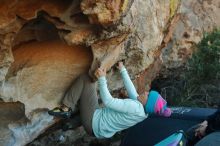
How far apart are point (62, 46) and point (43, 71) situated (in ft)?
1.10

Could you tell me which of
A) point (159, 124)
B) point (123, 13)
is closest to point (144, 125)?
point (159, 124)

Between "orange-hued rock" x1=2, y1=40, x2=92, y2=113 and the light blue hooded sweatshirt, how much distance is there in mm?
450

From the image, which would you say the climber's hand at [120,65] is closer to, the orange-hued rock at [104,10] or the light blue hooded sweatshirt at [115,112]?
the light blue hooded sweatshirt at [115,112]

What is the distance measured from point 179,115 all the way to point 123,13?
67.4 inches

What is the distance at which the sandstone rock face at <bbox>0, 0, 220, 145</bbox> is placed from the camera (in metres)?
Answer: 4.42

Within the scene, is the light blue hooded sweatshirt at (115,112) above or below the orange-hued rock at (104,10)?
below

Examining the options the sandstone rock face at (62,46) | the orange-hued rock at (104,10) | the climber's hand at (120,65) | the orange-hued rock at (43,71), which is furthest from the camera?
the climber's hand at (120,65)

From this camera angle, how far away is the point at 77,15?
455cm

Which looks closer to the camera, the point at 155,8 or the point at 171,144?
the point at 171,144

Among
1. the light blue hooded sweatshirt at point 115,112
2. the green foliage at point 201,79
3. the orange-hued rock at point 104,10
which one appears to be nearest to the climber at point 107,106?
the light blue hooded sweatshirt at point 115,112

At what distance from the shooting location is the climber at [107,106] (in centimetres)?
505

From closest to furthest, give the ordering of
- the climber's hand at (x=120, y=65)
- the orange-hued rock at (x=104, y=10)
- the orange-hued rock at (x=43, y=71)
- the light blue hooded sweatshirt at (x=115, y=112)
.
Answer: the orange-hued rock at (x=104, y=10)
the light blue hooded sweatshirt at (x=115, y=112)
the orange-hued rock at (x=43, y=71)
the climber's hand at (x=120, y=65)

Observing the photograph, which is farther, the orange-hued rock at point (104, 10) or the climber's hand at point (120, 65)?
the climber's hand at point (120, 65)

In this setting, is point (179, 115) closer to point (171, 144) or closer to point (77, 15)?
point (171, 144)
